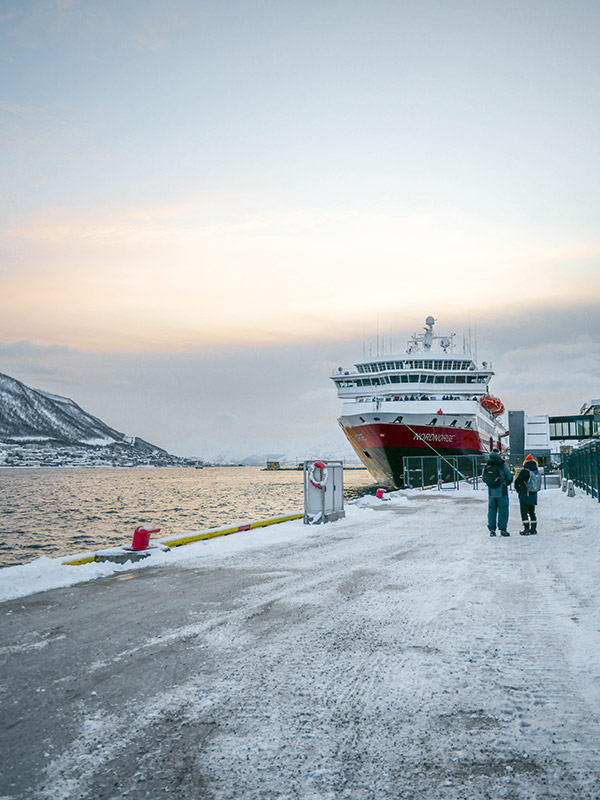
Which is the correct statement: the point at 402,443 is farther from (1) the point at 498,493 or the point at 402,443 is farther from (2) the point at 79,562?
(2) the point at 79,562

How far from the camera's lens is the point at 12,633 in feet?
19.2

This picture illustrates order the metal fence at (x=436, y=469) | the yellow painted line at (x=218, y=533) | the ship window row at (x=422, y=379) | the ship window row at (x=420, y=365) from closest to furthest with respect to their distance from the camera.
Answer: the yellow painted line at (x=218, y=533), the metal fence at (x=436, y=469), the ship window row at (x=422, y=379), the ship window row at (x=420, y=365)

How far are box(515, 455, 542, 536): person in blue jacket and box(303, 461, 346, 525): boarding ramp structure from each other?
4484mm

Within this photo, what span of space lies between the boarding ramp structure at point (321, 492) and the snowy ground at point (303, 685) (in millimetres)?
6676

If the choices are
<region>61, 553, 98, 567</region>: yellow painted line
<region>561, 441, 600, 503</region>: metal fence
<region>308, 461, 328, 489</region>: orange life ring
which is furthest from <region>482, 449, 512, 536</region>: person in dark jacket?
<region>61, 553, 98, 567</region>: yellow painted line

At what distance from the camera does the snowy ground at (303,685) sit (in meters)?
3.18

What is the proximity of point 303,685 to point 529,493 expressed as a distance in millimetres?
10652

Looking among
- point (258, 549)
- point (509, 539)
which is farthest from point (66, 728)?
point (509, 539)

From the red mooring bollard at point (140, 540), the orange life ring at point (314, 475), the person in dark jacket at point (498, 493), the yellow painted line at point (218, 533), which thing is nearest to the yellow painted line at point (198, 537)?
the yellow painted line at point (218, 533)

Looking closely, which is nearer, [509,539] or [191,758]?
[191,758]

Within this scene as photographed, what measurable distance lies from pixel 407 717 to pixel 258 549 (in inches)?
310

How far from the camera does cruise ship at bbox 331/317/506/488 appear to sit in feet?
144

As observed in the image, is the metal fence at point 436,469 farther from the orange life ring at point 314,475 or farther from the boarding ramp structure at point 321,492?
the orange life ring at point 314,475

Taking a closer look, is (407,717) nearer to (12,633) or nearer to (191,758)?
(191,758)
